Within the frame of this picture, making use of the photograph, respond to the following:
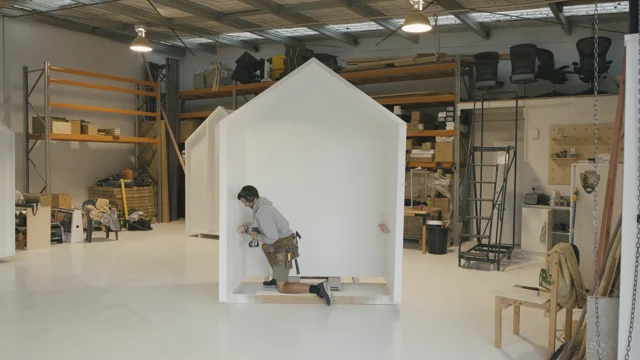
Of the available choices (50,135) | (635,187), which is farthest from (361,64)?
(635,187)

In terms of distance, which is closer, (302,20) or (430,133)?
(430,133)

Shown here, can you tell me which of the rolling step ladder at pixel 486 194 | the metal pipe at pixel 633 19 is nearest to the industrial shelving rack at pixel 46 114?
the rolling step ladder at pixel 486 194

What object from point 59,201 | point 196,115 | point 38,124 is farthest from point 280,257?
point 196,115

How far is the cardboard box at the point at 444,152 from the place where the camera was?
995 centimetres

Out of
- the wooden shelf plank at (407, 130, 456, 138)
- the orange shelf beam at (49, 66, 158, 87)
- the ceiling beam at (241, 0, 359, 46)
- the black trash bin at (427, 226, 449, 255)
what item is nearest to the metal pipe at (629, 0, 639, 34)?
the black trash bin at (427, 226, 449, 255)

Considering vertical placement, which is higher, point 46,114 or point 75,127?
point 46,114

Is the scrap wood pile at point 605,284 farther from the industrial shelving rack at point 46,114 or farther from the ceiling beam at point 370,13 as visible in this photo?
the industrial shelving rack at point 46,114

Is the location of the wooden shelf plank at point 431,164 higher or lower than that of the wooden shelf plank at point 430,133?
lower

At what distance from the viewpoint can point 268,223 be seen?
5.97 metres

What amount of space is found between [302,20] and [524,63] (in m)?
4.23

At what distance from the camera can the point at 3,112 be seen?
35.2ft

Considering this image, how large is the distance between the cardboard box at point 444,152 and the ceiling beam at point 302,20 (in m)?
3.20

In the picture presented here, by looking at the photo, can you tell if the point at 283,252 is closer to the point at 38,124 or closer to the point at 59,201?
the point at 59,201

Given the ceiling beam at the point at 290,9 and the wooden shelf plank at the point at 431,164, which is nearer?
the ceiling beam at the point at 290,9
